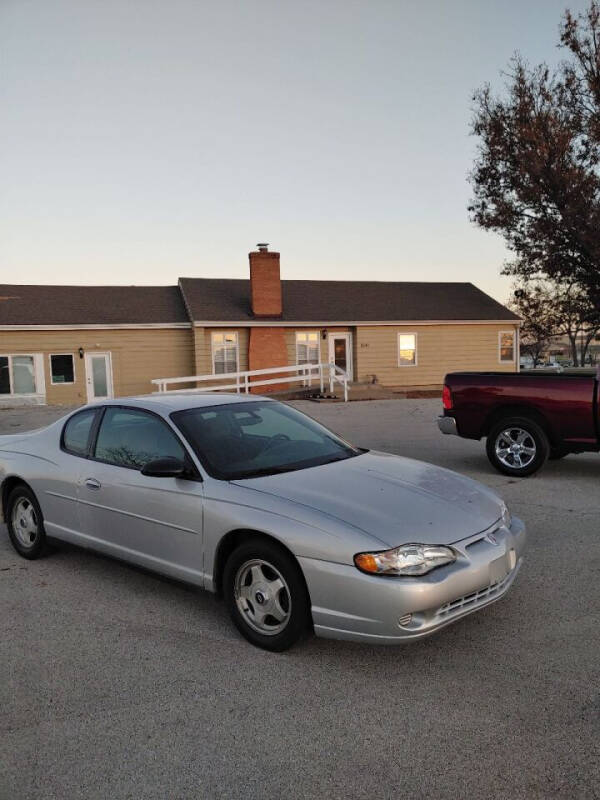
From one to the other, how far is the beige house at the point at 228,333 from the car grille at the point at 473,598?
77.3 feet

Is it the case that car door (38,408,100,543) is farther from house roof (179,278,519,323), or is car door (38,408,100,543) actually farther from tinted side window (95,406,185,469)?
house roof (179,278,519,323)

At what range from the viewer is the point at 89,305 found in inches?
1101

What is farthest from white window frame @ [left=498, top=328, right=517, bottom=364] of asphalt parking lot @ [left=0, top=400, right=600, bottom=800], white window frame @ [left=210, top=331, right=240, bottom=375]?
asphalt parking lot @ [left=0, top=400, right=600, bottom=800]

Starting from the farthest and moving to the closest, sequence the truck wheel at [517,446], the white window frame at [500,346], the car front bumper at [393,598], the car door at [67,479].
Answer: the white window frame at [500,346]
the truck wheel at [517,446]
the car door at [67,479]
the car front bumper at [393,598]

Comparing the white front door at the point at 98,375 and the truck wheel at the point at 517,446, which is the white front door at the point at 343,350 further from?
the truck wheel at the point at 517,446

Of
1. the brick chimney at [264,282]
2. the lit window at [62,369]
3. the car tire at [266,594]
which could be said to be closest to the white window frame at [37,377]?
the lit window at [62,369]

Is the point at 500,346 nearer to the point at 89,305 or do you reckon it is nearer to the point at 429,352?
the point at 429,352

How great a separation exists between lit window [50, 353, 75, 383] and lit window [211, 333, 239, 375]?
5.70m

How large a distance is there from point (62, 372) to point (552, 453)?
21611 mm

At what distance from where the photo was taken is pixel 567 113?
93.3 ft

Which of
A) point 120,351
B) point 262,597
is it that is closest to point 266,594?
point 262,597

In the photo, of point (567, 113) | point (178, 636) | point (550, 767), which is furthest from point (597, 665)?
point (567, 113)

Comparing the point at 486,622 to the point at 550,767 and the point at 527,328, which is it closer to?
the point at 550,767

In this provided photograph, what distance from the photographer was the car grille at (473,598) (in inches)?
144
